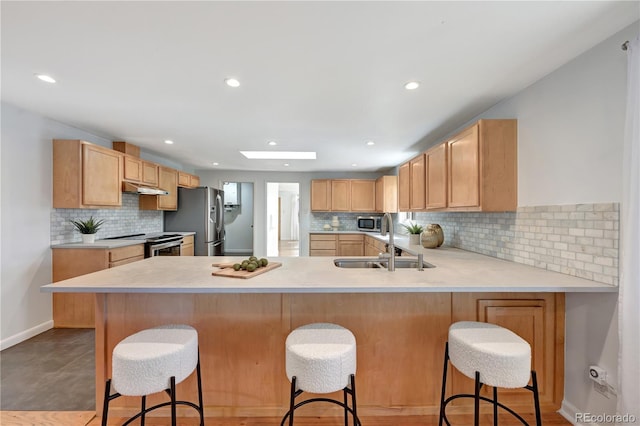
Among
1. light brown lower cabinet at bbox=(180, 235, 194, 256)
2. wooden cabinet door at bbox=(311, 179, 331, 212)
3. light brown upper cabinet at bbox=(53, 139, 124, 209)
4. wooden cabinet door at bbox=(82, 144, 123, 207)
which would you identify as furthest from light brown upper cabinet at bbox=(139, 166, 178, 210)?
wooden cabinet door at bbox=(311, 179, 331, 212)

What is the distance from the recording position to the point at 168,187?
483 cm

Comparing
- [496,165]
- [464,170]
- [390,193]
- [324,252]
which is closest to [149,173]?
[324,252]

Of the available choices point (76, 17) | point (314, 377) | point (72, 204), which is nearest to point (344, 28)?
point (76, 17)

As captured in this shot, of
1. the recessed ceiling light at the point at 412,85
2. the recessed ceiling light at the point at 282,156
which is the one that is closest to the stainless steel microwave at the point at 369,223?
the recessed ceiling light at the point at 282,156

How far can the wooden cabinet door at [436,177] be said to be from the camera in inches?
108

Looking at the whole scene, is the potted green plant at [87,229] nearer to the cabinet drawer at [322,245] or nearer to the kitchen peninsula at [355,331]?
the kitchen peninsula at [355,331]

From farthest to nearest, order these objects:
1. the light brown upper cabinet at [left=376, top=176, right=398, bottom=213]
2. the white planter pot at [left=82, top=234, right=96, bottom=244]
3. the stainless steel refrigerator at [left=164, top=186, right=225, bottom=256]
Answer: the light brown upper cabinet at [left=376, top=176, right=398, bottom=213], the stainless steel refrigerator at [left=164, top=186, right=225, bottom=256], the white planter pot at [left=82, top=234, right=96, bottom=244]

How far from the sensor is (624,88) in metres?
1.42

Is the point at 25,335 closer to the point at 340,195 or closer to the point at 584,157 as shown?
the point at 584,157

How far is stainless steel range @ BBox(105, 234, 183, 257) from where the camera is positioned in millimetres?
3648

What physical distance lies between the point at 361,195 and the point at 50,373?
5.17 meters

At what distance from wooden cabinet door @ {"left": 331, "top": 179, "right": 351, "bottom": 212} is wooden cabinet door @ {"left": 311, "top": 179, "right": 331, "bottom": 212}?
0.29 feet

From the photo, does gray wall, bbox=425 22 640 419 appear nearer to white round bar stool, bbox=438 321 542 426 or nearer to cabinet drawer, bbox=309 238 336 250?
white round bar stool, bbox=438 321 542 426

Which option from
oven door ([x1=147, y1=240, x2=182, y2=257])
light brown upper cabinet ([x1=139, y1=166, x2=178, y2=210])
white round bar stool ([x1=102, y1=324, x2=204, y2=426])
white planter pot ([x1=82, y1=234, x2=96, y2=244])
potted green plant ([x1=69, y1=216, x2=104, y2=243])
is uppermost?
light brown upper cabinet ([x1=139, y1=166, x2=178, y2=210])
